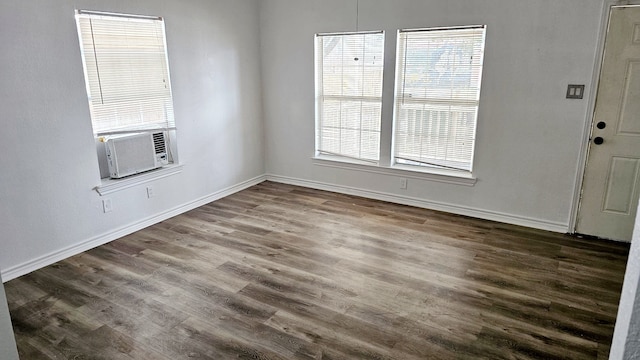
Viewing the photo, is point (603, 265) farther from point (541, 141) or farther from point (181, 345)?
point (181, 345)

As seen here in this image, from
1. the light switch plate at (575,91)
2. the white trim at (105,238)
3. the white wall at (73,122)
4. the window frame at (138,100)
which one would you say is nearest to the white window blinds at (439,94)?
the light switch plate at (575,91)

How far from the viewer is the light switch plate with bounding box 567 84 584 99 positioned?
3.52 meters

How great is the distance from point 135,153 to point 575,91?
13.4ft

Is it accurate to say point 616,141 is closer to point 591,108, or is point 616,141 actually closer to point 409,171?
point 591,108

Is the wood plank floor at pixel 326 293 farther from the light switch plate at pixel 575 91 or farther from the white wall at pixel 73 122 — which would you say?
the light switch plate at pixel 575 91

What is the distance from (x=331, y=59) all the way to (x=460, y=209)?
229 cm

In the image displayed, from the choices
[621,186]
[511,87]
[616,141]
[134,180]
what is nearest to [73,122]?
[134,180]

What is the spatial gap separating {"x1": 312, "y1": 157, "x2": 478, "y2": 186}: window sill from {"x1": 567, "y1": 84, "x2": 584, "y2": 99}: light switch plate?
3.74 ft

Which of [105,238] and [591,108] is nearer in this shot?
[591,108]

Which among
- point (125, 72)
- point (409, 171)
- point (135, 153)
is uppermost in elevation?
point (125, 72)

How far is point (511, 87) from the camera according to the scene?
381 cm

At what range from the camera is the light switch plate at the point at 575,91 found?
3521 mm

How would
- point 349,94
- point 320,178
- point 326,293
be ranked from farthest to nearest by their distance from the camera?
point 320,178 → point 349,94 → point 326,293

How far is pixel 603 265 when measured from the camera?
3.22 metres
